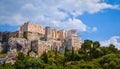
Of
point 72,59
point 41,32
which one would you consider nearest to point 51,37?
point 41,32

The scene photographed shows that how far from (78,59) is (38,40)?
1441 cm

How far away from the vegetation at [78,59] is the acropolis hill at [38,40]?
10.1 feet

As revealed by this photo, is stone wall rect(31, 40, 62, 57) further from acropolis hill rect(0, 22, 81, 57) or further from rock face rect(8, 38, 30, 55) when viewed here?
rock face rect(8, 38, 30, 55)

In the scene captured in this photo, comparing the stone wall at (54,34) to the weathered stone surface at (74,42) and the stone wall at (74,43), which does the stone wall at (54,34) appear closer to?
the weathered stone surface at (74,42)

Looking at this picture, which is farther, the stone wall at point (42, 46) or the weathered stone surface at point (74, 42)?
the weathered stone surface at point (74, 42)

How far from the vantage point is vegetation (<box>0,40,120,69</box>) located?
90.5 meters

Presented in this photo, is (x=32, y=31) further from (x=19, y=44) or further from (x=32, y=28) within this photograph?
(x=19, y=44)

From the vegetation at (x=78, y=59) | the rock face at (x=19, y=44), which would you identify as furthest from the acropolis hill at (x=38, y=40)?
the vegetation at (x=78, y=59)

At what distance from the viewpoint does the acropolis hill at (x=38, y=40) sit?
10975cm

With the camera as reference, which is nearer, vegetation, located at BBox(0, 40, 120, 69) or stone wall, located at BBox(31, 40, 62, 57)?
vegetation, located at BBox(0, 40, 120, 69)

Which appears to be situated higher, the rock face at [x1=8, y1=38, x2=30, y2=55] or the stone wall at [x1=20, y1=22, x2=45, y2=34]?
the stone wall at [x1=20, y1=22, x2=45, y2=34]

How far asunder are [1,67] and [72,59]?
61.4ft

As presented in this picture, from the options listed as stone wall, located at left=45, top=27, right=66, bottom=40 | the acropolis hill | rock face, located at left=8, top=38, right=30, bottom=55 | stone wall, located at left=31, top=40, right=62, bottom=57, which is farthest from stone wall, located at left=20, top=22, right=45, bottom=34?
stone wall, located at left=31, top=40, right=62, bottom=57

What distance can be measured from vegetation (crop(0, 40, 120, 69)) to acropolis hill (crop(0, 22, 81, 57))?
10.1 feet
